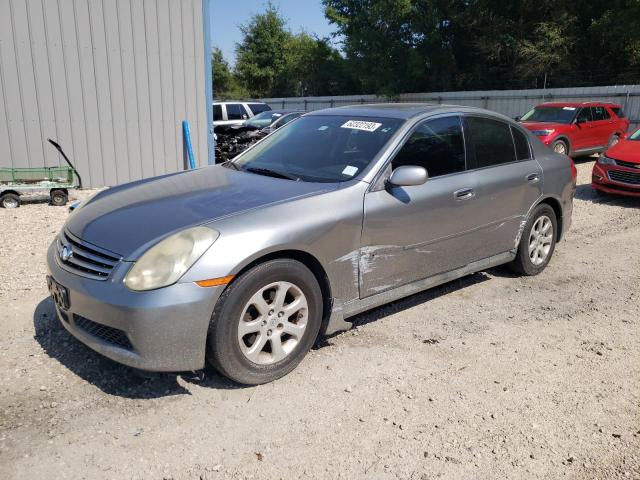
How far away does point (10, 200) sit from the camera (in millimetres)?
7910

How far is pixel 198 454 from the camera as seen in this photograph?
8.60 feet

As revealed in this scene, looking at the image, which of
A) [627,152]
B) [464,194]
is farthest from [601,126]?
[464,194]

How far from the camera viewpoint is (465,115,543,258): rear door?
447 cm

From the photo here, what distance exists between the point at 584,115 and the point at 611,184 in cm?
563

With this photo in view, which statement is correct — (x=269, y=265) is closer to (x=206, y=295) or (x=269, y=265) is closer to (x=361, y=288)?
(x=206, y=295)

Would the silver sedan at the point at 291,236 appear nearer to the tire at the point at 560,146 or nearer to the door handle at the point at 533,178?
the door handle at the point at 533,178

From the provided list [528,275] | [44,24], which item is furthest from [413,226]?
[44,24]

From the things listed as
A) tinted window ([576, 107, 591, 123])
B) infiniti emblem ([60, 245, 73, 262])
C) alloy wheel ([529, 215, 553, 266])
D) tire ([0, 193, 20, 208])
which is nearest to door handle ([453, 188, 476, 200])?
alloy wheel ([529, 215, 553, 266])

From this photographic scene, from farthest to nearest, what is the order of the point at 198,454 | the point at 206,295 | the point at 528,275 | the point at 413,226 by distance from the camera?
the point at 528,275, the point at 413,226, the point at 206,295, the point at 198,454

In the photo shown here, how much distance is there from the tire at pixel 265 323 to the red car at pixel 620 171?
25.8ft

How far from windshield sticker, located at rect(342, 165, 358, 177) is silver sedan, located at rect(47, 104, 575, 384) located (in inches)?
0.6

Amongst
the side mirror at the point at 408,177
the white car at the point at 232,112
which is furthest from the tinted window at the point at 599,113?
the side mirror at the point at 408,177

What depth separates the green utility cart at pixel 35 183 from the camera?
7926 mm

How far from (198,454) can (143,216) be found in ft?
4.69
